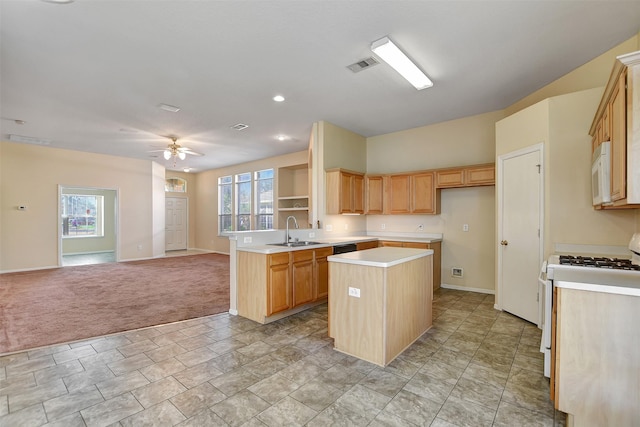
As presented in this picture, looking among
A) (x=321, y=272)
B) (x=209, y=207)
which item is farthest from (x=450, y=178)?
(x=209, y=207)

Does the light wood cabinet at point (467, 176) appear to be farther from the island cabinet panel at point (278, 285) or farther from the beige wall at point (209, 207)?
the beige wall at point (209, 207)

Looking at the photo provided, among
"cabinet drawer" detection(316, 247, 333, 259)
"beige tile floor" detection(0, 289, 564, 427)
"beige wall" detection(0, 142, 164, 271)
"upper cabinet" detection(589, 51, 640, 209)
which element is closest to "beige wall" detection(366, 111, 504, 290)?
"beige tile floor" detection(0, 289, 564, 427)

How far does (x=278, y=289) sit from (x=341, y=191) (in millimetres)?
2209

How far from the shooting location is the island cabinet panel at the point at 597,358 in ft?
5.22

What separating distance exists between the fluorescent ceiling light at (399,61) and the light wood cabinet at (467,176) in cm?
180

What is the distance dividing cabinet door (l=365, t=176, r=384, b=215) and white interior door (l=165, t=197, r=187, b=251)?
803 centimetres

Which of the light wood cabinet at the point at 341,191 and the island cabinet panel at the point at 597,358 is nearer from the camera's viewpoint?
the island cabinet panel at the point at 597,358

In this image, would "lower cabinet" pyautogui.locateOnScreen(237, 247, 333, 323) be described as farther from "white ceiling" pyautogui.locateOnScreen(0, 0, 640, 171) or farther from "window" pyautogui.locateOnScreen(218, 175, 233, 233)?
"window" pyautogui.locateOnScreen(218, 175, 233, 233)

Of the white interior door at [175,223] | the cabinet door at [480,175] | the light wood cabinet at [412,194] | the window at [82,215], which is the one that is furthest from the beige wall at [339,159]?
the window at [82,215]

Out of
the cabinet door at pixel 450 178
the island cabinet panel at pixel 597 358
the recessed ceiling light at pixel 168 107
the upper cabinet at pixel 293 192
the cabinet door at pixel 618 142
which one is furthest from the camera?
the upper cabinet at pixel 293 192

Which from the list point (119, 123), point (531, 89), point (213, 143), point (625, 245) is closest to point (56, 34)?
point (119, 123)

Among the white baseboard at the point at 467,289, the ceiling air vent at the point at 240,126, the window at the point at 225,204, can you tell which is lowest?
the white baseboard at the point at 467,289

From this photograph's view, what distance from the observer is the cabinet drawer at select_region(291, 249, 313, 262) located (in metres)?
3.80

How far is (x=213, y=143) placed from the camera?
6.86m
